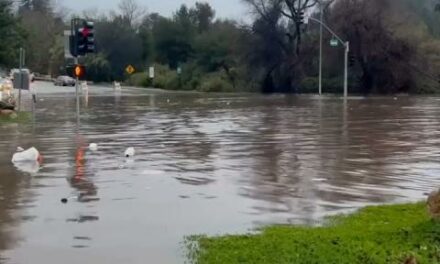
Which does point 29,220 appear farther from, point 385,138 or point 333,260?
point 385,138

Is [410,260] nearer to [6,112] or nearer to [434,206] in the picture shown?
[434,206]

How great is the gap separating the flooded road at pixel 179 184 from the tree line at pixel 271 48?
29181 mm

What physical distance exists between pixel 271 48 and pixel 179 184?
235ft

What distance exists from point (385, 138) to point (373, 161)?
6.73 m

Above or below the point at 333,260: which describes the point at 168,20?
above

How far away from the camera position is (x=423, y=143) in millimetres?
22328

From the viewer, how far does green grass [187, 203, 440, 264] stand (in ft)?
25.4

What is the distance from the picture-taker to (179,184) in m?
14.0

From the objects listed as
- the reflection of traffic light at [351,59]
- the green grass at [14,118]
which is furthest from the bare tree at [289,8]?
the green grass at [14,118]

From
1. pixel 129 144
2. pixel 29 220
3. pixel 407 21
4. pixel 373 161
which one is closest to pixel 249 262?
pixel 29 220

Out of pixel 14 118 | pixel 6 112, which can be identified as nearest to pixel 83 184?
pixel 14 118

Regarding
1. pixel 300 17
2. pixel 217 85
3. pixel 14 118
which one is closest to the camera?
pixel 14 118

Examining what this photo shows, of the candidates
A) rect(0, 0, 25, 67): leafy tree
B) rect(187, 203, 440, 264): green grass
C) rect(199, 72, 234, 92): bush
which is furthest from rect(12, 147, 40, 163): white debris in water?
rect(199, 72, 234, 92): bush

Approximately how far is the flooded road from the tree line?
95.7 ft
